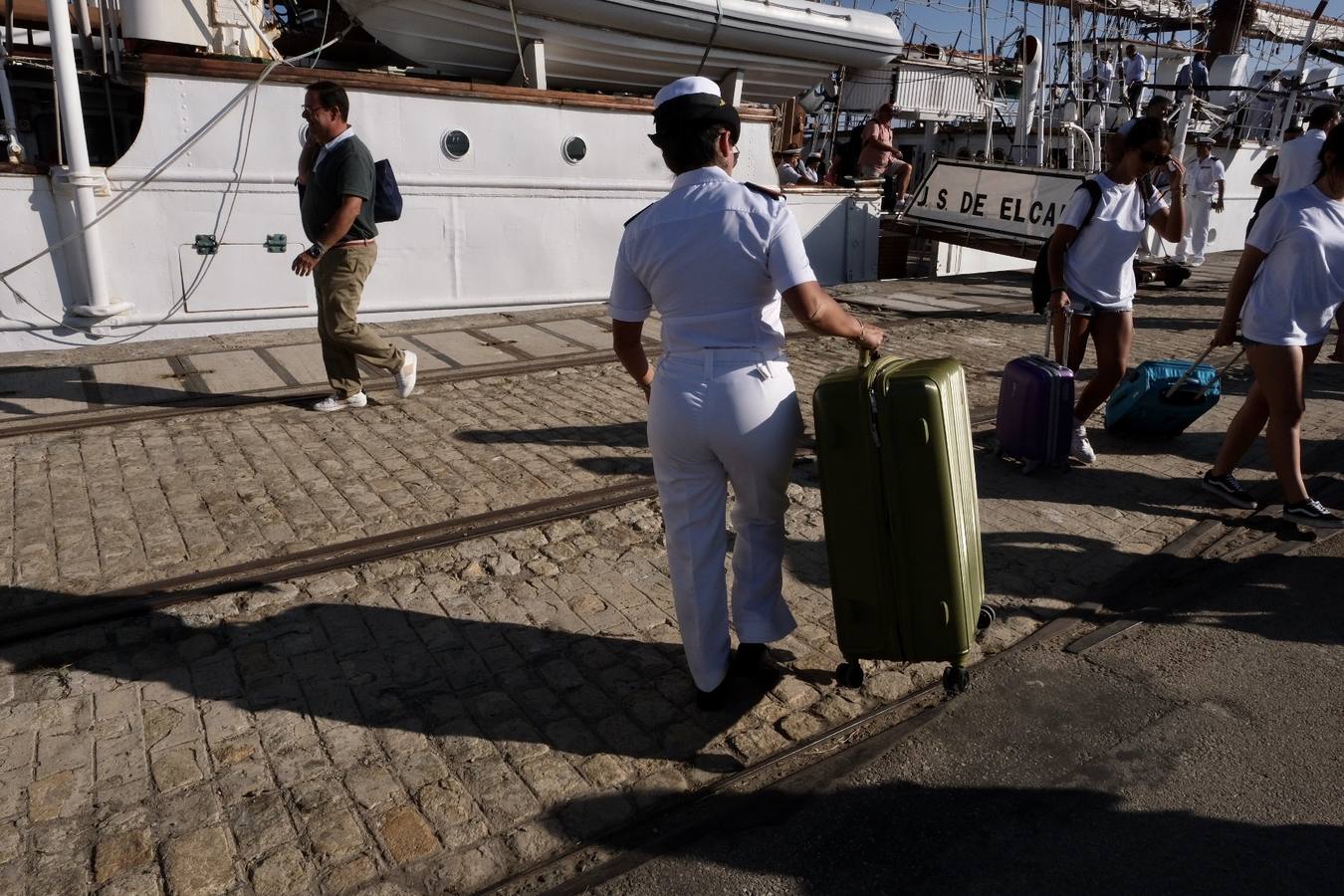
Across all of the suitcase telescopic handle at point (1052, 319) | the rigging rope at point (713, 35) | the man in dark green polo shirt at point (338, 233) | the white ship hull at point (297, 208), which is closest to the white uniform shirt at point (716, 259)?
the suitcase telescopic handle at point (1052, 319)

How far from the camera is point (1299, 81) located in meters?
17.5

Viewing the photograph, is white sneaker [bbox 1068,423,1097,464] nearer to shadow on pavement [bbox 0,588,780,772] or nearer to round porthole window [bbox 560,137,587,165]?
shadow on pavement [bbox 0,588,780,772]

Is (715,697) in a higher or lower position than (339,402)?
lower

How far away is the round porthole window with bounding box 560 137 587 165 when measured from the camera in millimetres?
10805

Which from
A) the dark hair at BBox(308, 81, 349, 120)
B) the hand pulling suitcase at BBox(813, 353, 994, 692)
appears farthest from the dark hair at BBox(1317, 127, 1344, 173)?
the dark hair at BBox(308, 81, 349, 120)

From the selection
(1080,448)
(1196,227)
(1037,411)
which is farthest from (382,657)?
(1196,227)

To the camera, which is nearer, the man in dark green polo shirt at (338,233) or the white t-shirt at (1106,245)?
the white t-shirt at (1106,245)

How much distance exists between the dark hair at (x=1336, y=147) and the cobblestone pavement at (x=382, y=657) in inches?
74.9

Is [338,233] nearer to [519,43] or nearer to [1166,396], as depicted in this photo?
[519,43]

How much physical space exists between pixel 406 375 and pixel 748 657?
174 inches

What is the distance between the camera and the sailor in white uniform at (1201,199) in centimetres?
1533

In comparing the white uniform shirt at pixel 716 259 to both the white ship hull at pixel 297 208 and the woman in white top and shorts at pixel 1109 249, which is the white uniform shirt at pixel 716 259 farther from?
the white ship hull at pixel 297 208

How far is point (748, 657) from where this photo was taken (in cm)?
347

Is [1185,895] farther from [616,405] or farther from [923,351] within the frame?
[923,351]
